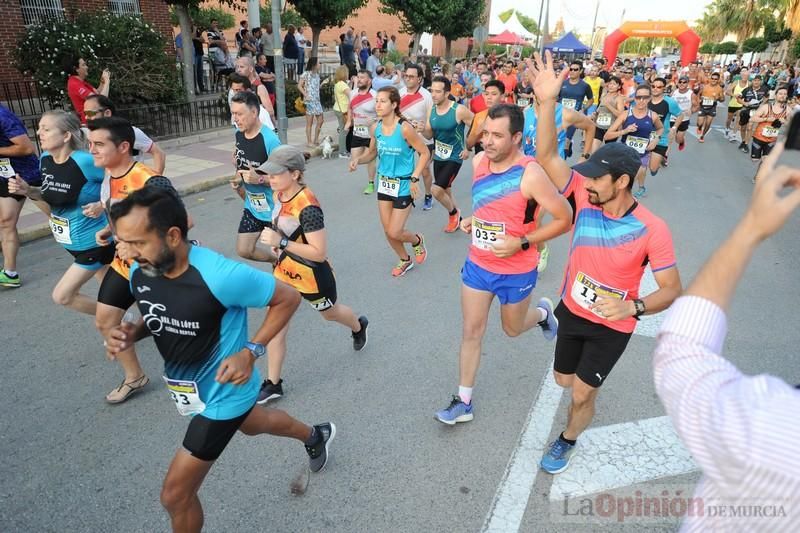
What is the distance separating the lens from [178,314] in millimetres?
2160

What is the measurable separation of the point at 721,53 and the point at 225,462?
67385 mm

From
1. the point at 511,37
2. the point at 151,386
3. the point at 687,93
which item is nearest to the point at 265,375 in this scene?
the point at 151,386

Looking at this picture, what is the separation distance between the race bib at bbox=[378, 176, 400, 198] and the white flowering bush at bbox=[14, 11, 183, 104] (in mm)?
8214

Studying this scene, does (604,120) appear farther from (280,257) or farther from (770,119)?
(280,257)

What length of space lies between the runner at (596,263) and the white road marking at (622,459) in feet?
0.42

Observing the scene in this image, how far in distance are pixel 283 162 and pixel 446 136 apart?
4030 mm

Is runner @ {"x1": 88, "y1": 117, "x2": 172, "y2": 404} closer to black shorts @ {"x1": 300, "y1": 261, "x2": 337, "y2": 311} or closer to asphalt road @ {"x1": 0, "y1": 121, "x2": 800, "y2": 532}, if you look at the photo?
asphalt road @ {"x1": 0, "y1": 121, "x2": 800, "y2": 532}

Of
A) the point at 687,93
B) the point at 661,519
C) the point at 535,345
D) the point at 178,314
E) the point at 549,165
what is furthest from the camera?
the point at 687,93

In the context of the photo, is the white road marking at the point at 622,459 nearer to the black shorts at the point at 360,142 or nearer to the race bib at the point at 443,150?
the race bib at the point at 443,150

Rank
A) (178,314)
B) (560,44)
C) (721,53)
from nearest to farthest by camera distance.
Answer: (178,314), (560,44), (721,53)

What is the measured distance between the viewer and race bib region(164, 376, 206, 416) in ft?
7.52

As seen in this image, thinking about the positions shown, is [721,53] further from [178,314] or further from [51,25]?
[178,314]

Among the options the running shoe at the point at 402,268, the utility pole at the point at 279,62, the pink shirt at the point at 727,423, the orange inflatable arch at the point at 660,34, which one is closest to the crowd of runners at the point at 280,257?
the running shoe at the point at 402,268

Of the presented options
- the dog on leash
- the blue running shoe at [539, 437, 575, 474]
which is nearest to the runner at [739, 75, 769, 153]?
the dog on leash
